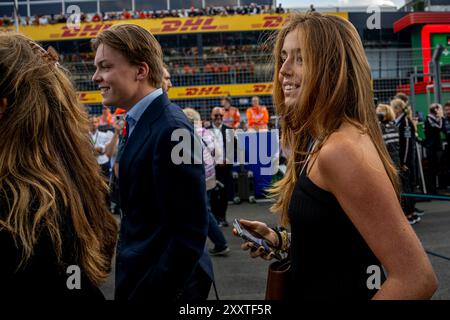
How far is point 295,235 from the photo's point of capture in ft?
5.09

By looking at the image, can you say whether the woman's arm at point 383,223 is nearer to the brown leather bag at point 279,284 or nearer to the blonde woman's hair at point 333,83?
the blonde woman's hair at point 333,83

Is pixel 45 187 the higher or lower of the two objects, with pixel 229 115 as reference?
lower

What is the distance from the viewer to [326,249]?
1477 millimetres

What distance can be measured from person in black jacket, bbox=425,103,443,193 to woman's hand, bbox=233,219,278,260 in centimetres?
922

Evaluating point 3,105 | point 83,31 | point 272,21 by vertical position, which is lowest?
point 3,105

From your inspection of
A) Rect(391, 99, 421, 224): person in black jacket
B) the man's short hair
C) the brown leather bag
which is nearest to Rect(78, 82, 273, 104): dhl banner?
Rect(391, 99, 421, 224): person in black jacket

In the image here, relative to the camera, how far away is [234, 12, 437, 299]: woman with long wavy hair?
133 centimetres

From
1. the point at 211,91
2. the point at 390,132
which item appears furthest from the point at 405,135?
the point at 211,91

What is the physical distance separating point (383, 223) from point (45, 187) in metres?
0.85

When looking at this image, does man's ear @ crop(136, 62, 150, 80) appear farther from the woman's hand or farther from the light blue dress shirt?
the woman's hand

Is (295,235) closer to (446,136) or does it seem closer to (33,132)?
(33,132)

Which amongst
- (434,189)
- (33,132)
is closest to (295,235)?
(33,132)

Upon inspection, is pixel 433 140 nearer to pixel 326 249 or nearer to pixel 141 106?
pixel 141 106
